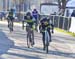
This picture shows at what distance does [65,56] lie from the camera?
588 inches

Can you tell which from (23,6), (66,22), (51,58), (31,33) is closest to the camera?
(51,58)

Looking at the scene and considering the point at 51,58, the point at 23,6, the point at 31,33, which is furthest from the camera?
the point at 23,6

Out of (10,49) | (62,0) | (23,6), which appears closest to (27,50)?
(10,49)

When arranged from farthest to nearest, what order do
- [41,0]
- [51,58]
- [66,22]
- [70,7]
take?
[41,0] < [70,7] < [66,22] < [51,58]

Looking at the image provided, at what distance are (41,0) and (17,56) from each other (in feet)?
217

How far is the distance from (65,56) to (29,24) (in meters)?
2.98

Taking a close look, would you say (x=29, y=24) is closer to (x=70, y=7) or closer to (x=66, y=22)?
(x=66, y=22)

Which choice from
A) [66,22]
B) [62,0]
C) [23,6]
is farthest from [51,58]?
[23,6]

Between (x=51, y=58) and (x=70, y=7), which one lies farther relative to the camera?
(x=70, y=7)

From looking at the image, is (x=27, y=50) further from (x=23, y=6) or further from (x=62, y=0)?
(x=23, y=6)

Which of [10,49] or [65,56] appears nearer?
A: [65,56]

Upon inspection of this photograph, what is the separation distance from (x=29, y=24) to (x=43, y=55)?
110 inches

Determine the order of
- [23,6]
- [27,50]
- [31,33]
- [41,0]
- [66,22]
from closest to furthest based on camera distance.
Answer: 1. [27,50]
2. [31,33]
3. [66,22]
4. [23,6]
5. [41,0]

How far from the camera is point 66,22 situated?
33812mm
